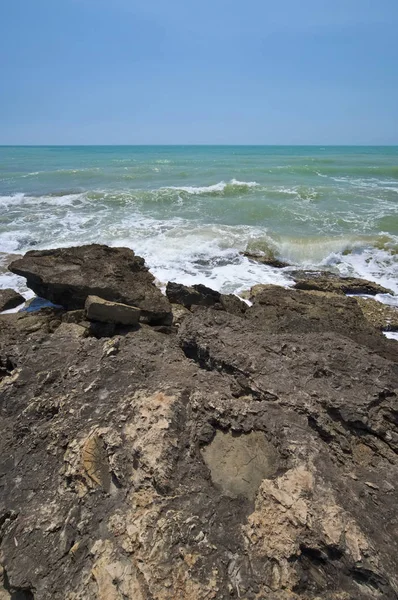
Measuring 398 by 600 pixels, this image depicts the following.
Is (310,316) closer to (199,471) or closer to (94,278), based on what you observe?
(94,278)

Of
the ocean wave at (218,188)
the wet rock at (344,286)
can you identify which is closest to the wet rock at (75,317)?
the wet rock at (344,286)

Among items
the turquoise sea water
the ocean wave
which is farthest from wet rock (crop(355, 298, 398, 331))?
the ocean wave

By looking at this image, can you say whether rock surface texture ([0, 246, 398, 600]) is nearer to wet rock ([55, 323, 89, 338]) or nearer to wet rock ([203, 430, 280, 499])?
wet rock ([203, 430, 280, 499])

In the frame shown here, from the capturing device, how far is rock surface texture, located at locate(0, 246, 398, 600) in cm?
182

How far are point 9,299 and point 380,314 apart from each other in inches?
300

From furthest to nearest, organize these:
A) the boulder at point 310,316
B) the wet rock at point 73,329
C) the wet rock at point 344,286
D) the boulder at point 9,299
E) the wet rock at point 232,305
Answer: the wet rock at point 344,286 → the boulder at point 9,299 → the wet rock at point 232,305 → the wet rock at point 73,329 → the boulder at point 310,316

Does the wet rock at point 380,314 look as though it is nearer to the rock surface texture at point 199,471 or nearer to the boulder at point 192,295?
the boulder at point 192,295

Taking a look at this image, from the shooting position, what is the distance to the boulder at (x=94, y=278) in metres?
6.09

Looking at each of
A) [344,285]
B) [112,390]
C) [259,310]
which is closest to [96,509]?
[112,390]

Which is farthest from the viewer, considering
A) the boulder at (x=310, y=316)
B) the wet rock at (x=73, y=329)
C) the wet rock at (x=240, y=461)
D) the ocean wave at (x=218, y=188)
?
the ocean wave at (x=218, y=188)

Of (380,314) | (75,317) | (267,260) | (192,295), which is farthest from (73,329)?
(267,260)

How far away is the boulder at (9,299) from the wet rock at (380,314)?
716 centimetres

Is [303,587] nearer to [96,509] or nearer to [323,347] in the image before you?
[96,509]

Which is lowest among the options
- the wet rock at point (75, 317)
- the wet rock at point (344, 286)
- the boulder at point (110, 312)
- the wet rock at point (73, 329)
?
the wet rock at point (344, 286)
